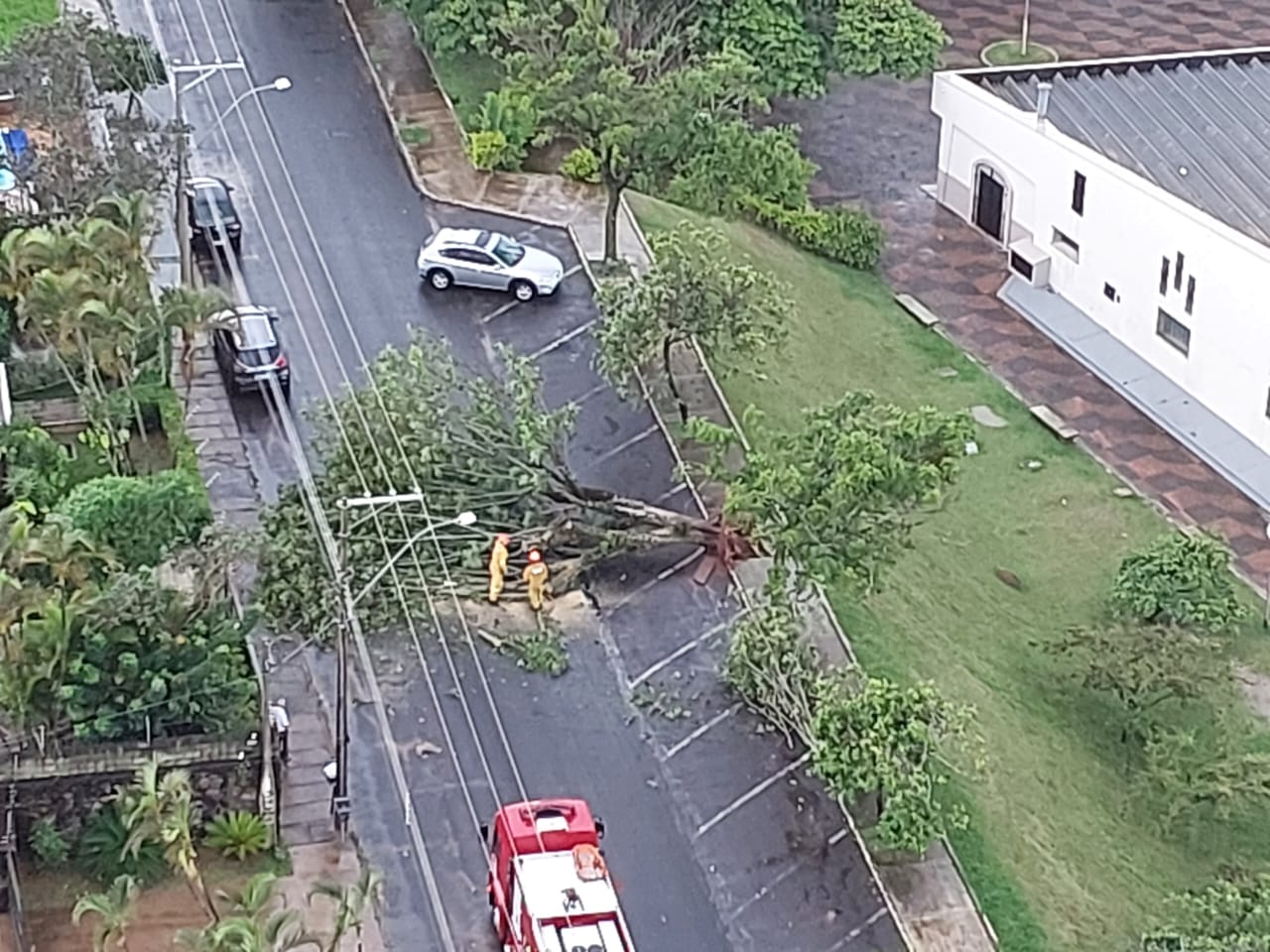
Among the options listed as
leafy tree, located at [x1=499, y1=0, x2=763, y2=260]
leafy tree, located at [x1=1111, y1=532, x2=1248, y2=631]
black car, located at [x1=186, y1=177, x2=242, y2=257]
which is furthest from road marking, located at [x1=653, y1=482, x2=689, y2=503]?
black car, located at [x1=186, y1=177, x2=242, y2=257]

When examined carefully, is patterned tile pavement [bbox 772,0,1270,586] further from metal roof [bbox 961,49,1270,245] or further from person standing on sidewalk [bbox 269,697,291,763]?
person standing on sidewalk [bbox 269,697,291,763]

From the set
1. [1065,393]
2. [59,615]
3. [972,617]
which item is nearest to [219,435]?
[59,615]

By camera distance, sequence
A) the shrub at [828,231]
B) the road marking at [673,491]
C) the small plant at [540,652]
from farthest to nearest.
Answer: the shrub at [828,231] < the road marking at [673,491] < the small plant at [540,652]

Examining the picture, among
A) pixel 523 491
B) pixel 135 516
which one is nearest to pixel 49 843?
pixel 135 516

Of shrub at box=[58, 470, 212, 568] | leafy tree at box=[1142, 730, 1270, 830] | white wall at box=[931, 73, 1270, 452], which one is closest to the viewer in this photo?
shrub at box=[58, 470, 212, 568]

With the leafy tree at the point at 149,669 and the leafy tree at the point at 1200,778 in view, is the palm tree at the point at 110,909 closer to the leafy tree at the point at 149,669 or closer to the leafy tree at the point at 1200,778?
the leafy tree at the point at 149,669

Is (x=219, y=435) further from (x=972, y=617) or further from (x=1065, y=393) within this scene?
(x=1065, y=393)

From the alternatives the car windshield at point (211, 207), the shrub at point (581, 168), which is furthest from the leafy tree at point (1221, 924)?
the car windshield at point (211, 207)

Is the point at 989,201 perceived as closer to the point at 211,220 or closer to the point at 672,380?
the point at 672,380
